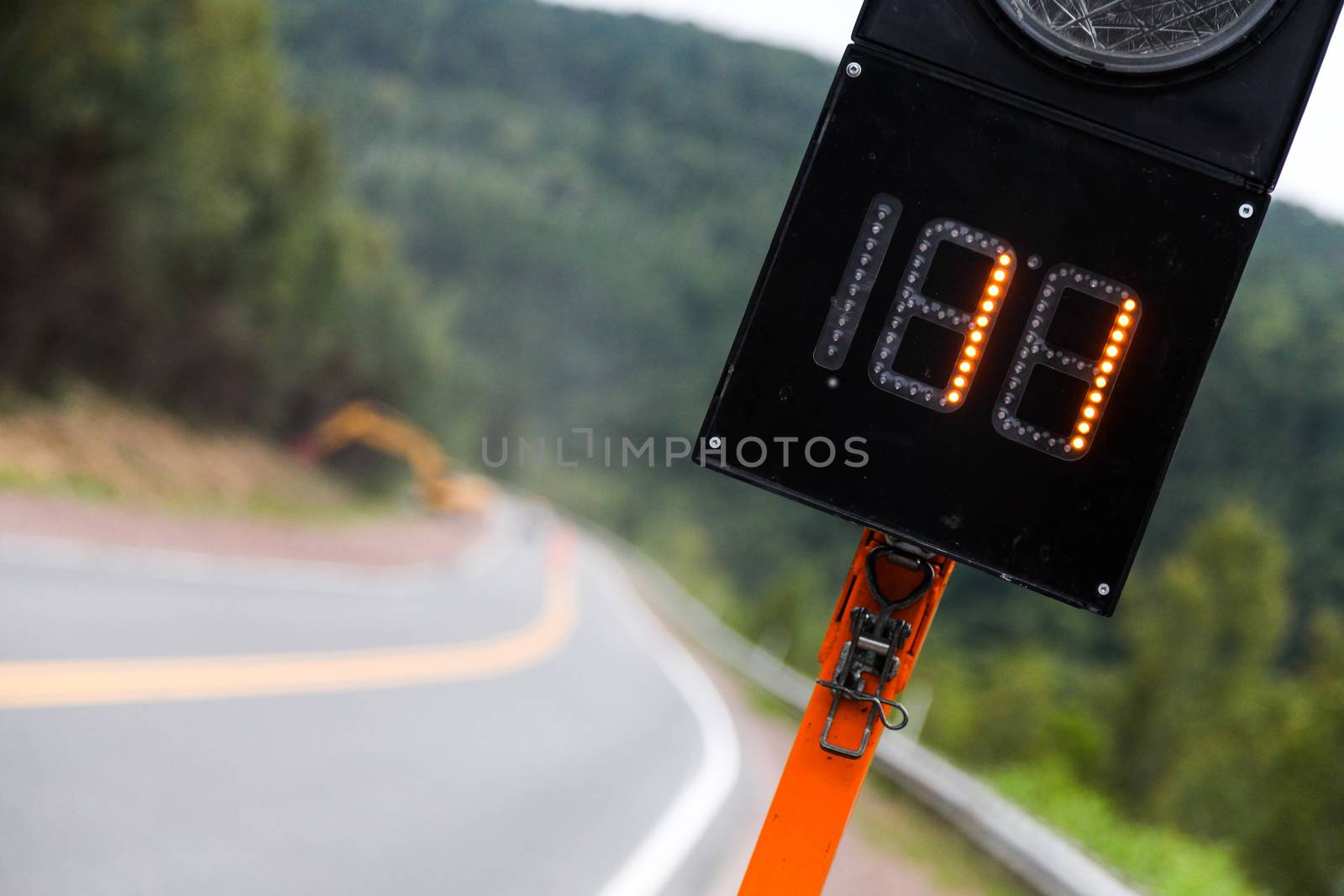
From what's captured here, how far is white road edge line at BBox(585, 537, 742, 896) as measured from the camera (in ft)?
27.8

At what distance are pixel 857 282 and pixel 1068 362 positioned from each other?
1.49ft

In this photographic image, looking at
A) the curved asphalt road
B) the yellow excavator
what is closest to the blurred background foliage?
the yellow excavator

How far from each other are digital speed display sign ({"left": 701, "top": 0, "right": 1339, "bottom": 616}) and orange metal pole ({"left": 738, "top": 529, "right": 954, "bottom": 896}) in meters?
0.38

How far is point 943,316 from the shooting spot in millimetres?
2795

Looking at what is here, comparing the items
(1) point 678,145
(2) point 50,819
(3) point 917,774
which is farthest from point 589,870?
(1) point 678,145

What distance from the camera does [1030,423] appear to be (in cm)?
279

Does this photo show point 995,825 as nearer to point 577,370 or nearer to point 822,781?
point 822,781

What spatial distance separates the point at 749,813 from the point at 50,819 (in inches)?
247

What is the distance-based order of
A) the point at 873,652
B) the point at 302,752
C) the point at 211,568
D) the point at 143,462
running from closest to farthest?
the point at 873,652, the point at 302,752, the point at 211,568, the point at 143,462

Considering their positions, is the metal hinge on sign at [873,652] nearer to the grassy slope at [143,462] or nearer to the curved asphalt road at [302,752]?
the curved asphalt road at [302,752]

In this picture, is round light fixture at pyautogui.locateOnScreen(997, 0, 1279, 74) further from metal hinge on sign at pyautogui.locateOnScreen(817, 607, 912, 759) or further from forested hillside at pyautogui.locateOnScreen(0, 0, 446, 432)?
forested hillside at pyautogui.locateOnScreen(0, 0, 446, 432)

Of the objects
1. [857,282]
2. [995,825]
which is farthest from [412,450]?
[857,282]

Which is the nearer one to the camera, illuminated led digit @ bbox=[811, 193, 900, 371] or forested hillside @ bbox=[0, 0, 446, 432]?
illuminated led digit @ bbox=[811, 193, 900, 371]

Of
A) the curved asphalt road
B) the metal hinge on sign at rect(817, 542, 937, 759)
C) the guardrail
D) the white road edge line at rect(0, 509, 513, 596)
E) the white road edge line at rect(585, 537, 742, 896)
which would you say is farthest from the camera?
the white road edge line at rect(0, 509, 513, 596)
